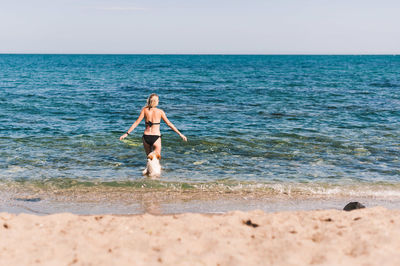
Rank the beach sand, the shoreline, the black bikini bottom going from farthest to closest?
1. the black bikini bottom
2. the shoreline
3. the beach sand

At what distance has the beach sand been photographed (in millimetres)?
4461

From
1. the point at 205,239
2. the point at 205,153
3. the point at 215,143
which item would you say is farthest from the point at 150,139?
the point at 205,239

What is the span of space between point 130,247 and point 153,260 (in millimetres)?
517

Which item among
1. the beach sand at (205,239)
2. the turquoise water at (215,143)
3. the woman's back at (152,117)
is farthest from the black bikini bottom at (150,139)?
the beach sand at (205,239)

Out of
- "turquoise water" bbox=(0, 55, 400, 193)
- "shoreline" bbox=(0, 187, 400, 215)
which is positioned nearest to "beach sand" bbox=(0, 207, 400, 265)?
"shoreline" bbox=(0, 187, 400, 215)

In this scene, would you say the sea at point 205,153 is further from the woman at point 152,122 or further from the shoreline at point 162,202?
the woman at point 152,122

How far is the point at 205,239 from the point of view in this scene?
16.6ft

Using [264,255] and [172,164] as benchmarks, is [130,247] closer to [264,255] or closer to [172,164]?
[264,255]

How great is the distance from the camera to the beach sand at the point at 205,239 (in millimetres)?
4461

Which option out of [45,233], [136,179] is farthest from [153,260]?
[136,179]

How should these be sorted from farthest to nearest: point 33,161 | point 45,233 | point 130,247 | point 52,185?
point 33,161 < point 52,185 < point 45,233 < point 130,247

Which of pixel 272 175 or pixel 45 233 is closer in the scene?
pixel 45 233

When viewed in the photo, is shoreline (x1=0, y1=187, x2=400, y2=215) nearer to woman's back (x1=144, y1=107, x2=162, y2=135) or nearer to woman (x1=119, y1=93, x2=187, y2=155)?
woman (x1=119, y1=93, x2=187, y2=155)

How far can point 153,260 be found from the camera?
14.6 ft
